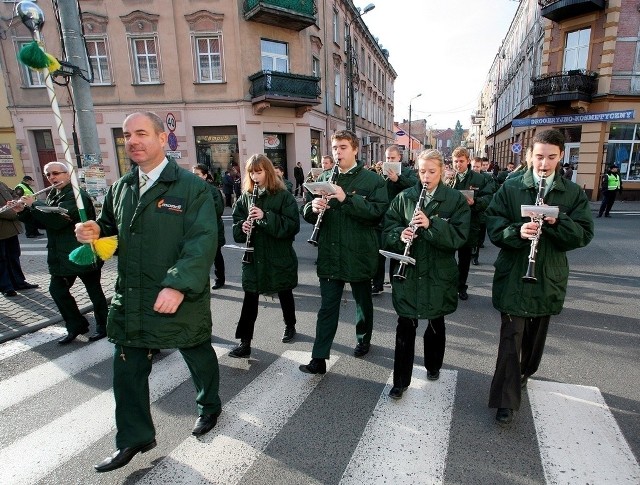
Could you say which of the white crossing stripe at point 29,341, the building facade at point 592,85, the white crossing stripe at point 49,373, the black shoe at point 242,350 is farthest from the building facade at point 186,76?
the black shoe at point 242,350

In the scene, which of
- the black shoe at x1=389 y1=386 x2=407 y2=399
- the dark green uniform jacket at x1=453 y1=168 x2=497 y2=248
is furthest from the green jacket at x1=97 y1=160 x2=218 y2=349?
the dark green uniform jacket at x1=453 y1=168 x2=497 y2=248

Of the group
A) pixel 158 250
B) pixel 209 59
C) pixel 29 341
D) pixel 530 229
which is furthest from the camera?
pixel 209 59

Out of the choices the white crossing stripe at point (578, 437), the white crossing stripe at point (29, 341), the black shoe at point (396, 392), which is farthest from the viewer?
the white crossing stripe at point (29, 341)

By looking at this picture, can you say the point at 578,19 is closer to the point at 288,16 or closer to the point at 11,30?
the point at 288,16

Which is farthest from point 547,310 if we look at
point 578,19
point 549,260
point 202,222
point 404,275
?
point 578,19

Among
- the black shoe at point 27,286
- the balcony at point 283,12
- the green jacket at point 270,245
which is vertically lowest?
the black shoe at point 27,286

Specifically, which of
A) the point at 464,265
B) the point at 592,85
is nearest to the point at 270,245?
the point at 464,265

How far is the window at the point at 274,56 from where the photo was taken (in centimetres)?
1872

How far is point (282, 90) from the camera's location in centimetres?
1781

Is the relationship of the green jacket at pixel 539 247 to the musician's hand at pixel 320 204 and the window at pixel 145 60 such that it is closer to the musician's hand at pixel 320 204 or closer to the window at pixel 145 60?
the musician's hand at pixel 320 204

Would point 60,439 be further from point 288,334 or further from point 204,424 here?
point 288,334

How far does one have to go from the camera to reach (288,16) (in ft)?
58.7

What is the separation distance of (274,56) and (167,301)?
63.8 ft

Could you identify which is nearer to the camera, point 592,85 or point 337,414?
point 337,414
